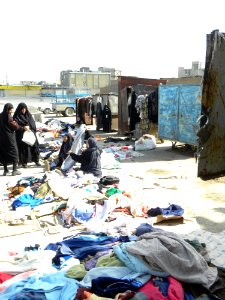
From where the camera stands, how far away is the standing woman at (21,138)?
8.08m

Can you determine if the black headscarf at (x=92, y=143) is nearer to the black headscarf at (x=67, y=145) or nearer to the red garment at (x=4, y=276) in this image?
the black headscarf at (x=67, y=145)

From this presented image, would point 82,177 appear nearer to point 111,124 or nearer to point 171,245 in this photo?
point 171,245

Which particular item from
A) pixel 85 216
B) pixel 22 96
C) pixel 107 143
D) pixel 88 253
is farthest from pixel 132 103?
pixel 22 96

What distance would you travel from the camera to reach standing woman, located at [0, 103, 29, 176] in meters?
7.46

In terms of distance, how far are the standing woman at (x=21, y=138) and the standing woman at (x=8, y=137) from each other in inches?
16.8

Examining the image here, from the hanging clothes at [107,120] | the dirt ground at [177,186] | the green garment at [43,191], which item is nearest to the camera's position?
the dirt ground at [177,186]

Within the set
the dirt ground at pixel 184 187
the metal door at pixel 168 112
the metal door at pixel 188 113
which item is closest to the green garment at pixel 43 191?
the dirt ground at pixel 184 187

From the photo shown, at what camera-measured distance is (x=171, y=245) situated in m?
3.08

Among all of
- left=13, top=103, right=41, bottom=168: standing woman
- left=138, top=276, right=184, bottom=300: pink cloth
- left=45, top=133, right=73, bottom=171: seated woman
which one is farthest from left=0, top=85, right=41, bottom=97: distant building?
left=138, top=276, right=184, bottom=300: pink cloth

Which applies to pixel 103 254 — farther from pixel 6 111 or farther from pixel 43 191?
pixel 6 111

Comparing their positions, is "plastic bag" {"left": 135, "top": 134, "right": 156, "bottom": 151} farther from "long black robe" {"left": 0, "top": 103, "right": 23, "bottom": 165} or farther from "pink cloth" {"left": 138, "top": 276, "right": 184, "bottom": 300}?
"pink cloth" {"left": 138, "top": 276, "right": 184, "bottom": 300}

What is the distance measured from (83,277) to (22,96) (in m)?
35.8

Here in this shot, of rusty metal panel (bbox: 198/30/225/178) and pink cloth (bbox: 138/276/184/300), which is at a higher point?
rusty metal panel (bbox: 198/30/225/178)

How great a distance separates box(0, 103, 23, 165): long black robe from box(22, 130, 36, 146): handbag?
378 mm
